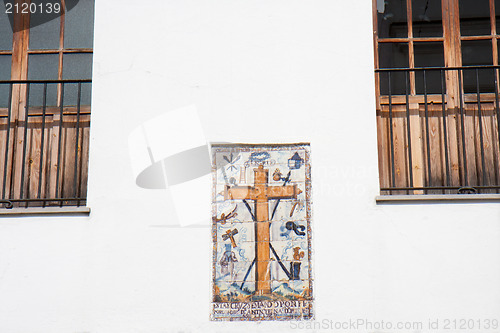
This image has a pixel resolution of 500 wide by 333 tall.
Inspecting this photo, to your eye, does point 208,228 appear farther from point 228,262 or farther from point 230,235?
point 228,262

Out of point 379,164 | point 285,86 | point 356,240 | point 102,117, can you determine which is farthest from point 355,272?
point 102,117

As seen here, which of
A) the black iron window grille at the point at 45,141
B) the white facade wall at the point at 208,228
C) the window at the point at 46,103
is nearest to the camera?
the white facade wall at the point at 208,228

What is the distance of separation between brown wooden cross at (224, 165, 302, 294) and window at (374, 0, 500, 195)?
821mm

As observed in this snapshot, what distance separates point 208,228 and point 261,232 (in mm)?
416

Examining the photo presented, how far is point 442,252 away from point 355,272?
2.23 feet

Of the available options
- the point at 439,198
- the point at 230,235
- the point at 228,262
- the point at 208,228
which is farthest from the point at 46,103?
the point at 439,198

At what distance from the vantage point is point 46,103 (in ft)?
18.5

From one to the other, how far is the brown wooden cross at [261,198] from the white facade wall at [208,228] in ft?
0.93

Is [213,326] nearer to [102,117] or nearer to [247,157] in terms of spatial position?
[247,157]

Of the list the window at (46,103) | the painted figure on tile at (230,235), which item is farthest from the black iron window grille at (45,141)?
the painted figure on tile at (230,235)

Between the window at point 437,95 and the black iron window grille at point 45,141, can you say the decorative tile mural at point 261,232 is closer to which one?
the window at point 437,95

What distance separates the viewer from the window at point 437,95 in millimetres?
5254

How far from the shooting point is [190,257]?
4809 millimetres

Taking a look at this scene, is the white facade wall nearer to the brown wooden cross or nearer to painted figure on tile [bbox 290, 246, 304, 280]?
painted figure on tile [bbox 290, 246, 304, 280]
